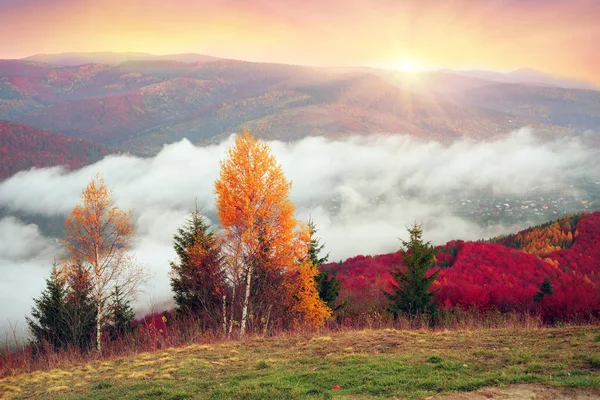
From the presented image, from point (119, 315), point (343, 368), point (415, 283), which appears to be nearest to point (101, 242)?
point (119, 315)

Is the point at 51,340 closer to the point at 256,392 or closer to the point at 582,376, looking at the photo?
the point at 256,392

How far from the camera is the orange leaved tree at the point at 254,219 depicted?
23703 millimetres

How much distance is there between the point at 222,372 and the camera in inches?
482

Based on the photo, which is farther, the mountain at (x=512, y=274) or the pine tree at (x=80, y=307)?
the mountain at (x=512, y=274)

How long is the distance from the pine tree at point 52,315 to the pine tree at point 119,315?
139 inches

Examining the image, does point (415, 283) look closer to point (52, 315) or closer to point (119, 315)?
point (119, 315)

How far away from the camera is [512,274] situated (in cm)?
6034

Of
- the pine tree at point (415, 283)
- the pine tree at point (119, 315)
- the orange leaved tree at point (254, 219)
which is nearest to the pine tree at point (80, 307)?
the pine tree at point (119, 315)

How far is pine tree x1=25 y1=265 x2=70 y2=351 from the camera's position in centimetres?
3262

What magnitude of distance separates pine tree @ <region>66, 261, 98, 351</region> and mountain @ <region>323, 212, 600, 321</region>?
822 inches

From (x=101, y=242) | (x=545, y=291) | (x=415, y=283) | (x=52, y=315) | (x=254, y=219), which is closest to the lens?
(x=254, y=219)

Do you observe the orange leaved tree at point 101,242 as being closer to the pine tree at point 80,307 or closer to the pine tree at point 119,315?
the pine tree at point 80,307

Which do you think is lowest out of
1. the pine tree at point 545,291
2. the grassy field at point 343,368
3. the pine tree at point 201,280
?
the pine tree at point 545,291

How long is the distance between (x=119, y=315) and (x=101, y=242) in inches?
368
